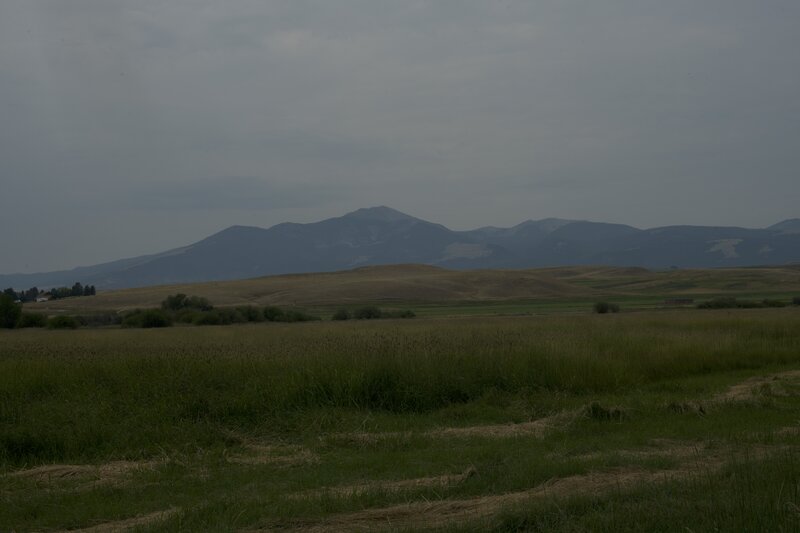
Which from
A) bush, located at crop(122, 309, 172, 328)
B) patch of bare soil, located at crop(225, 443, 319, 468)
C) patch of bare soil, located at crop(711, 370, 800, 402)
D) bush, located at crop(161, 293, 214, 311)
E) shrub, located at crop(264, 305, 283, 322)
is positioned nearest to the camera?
patch of bare soil, located at crop(225, 443, 319, 468)

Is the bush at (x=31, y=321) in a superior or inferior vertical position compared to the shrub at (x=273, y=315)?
superior

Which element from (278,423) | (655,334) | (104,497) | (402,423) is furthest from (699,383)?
(104,497)

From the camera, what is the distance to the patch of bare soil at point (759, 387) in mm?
14920

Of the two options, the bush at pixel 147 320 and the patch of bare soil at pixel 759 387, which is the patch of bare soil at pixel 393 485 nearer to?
the patch of bare soil at pixel 759 387

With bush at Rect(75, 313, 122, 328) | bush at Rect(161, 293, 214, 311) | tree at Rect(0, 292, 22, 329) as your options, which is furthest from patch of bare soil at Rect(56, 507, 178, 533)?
bush at Rect(161, 293, 214, 311)

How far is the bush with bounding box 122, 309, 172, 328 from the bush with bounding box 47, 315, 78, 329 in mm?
2872

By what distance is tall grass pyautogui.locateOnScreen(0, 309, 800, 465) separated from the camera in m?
12.5

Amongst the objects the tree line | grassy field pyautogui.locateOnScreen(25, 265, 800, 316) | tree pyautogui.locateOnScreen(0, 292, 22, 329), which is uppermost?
the tree line

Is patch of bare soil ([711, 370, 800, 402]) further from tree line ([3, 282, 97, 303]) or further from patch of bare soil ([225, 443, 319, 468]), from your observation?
tree line ([3, 282, 97, 303])

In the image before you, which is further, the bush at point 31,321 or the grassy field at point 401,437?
the bush at point 31,321

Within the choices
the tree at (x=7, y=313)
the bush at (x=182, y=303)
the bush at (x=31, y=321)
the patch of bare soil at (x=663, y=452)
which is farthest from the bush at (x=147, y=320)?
the patch of bare soil at (x=663, y=452)

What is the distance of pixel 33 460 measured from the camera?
11.8 metres

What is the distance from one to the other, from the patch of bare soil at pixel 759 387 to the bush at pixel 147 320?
114ft

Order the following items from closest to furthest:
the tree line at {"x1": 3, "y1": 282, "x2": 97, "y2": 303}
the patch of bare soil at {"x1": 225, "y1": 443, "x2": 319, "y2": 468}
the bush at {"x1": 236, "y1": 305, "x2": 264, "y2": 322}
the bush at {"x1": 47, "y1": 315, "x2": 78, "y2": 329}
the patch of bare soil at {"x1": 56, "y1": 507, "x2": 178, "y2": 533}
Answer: the patch of bare soil at {"x1": 56, "y1": 507, "x2": 178, "y2": 533}
the patch of bare soil at {"x1": 225, "y1": 443, "x2": 319, "y2": 468}
the bush at {"x1": 47, "y1": 315, "x2": 78, "y2": 329}
the bush at {"x1": 236, "y1": 305, "x2": 264, "y2": 322}
the tree line at {"x1": 3, "y1": 282, "x2": 97, "y2": 303}
